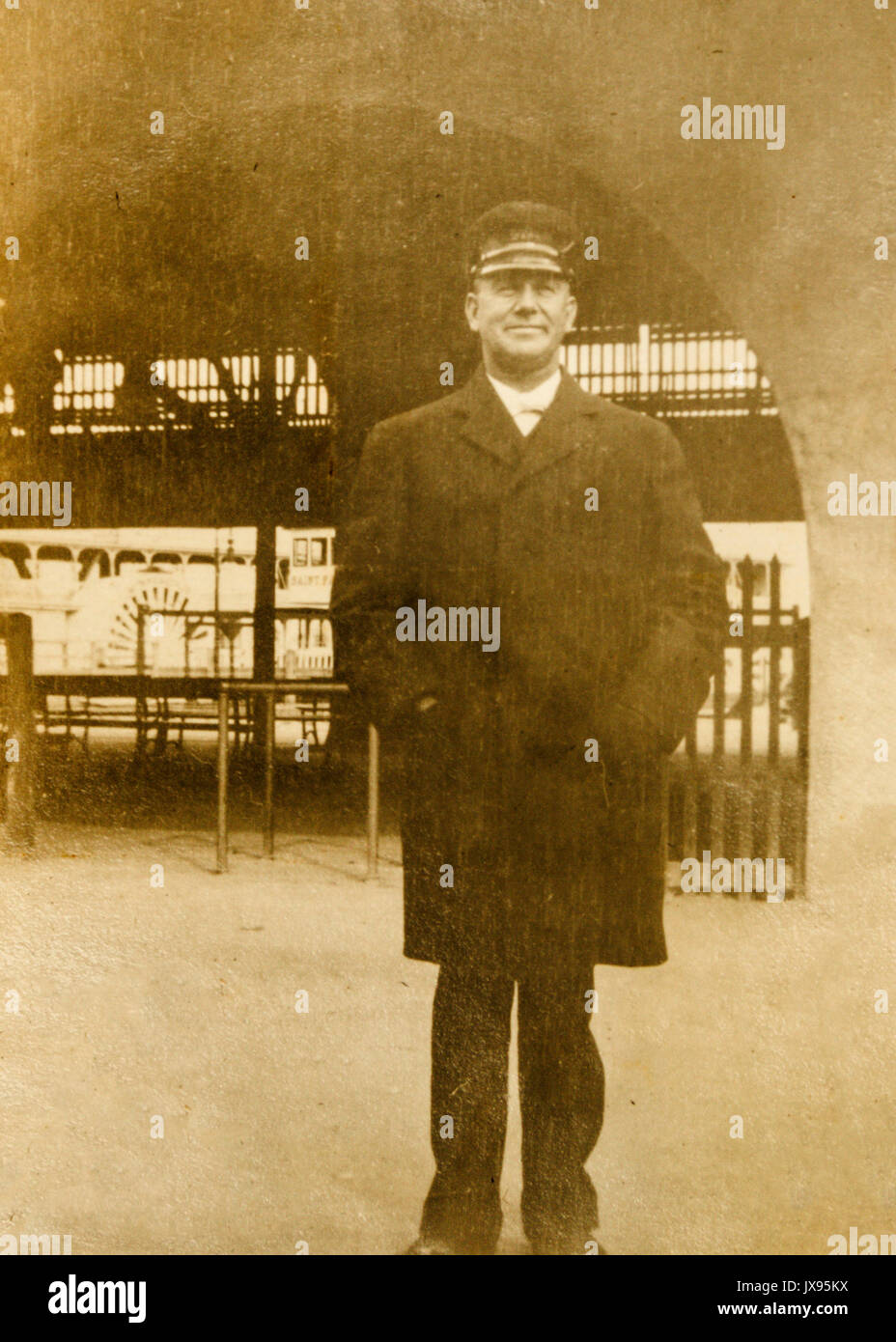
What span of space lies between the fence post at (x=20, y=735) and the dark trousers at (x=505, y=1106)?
1500 millimetres

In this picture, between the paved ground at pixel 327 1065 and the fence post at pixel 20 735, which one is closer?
the paved ground at pixel 327 1065

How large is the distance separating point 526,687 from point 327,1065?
140 centimetres

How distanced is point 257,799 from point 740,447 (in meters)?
1.93

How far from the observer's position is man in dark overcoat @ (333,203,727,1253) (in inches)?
123

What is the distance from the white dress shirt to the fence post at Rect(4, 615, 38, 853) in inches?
68.8

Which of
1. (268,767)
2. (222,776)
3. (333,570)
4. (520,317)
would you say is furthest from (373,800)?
(520,317)

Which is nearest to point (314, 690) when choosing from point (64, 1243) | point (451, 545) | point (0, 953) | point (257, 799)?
point (257, 799)

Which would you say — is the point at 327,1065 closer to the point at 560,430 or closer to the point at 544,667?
the point at 544,667

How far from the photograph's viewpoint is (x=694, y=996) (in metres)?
3.18

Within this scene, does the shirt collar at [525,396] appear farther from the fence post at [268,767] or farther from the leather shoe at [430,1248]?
the leather shoe at [430,1248]

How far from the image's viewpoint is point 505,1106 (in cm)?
316

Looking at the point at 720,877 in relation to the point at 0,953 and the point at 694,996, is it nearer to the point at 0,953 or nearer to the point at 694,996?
the point at 694,996

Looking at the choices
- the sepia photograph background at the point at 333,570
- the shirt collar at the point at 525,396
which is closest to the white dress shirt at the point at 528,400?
the shirt collar at the point at 525,396

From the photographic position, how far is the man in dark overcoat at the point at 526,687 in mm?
3121
